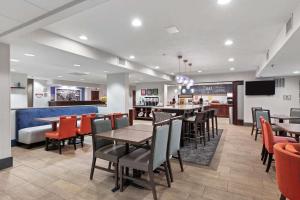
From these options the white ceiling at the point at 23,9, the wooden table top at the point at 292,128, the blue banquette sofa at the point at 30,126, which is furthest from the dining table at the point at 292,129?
the blue banquette sofa at the point at 30,126

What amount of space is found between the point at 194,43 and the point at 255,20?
1520 mm

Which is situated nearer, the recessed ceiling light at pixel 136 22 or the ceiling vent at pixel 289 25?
the ceiling vent at pixel 289 25

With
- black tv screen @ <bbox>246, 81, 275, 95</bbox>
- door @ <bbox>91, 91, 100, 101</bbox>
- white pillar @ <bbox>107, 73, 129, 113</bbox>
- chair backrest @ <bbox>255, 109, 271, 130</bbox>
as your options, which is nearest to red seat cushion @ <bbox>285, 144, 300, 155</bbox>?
chair backrest @ <bbox>255, 109, 271, 130</bbox>

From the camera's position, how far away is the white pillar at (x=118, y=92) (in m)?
7.26

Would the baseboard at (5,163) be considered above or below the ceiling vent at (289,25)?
below

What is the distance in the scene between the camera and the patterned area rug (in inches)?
147

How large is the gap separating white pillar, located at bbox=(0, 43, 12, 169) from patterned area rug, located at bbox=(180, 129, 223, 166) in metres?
3.64

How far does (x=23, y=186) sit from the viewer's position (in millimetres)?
2641

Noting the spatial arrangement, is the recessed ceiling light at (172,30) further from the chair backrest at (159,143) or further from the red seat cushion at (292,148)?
the red seat cushion at (292,148)

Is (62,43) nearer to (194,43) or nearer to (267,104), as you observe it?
(194,43)

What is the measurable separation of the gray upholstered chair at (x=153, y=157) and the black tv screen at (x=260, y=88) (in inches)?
298

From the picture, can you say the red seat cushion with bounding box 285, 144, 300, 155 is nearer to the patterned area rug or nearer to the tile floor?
the tile floor

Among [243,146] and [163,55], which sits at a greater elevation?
[163,55]

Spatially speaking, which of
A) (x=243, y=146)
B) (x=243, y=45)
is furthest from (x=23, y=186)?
(x=243, y=45)
